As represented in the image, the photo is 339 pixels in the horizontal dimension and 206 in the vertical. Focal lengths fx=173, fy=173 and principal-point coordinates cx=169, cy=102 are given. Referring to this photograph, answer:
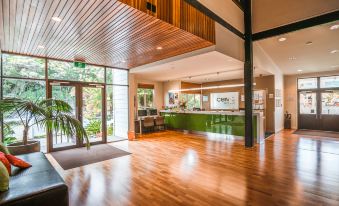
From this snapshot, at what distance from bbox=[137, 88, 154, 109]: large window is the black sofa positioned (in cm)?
651

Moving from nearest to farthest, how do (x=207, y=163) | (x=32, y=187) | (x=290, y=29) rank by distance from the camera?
(x=32, y=187), (x=207, y=163), (x=290, y=29)

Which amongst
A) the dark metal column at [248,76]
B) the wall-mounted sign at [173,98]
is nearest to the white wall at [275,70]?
the dark metal column at [248,76]

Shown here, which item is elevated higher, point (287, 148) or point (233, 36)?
point (233, 36)

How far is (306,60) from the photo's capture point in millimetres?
6738

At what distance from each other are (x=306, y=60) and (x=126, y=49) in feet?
22.4

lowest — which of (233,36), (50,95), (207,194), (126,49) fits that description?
(207,194)

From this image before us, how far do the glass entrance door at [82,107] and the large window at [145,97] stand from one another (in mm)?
2626

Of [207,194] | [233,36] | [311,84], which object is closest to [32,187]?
[207,194]

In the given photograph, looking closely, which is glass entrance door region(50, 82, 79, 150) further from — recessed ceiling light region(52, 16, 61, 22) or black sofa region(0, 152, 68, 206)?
black sofa region(0, 152, 68, 206)

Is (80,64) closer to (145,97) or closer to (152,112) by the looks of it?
(145,97)

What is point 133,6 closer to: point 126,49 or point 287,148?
point 126,49

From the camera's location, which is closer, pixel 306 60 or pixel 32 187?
pixel 32 187

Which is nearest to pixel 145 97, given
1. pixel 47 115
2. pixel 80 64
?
pixel 80 64

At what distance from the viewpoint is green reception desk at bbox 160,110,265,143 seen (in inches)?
235
